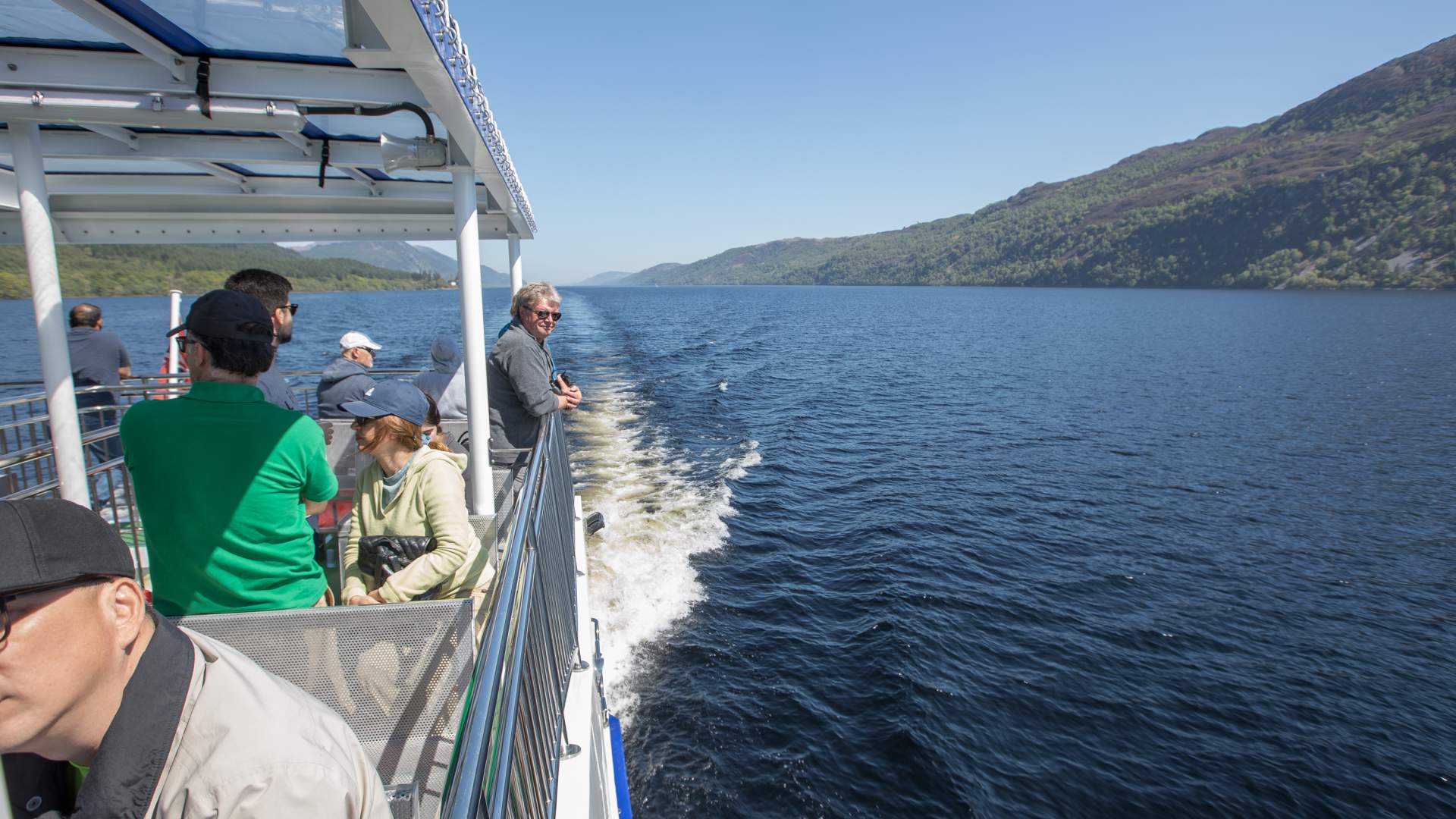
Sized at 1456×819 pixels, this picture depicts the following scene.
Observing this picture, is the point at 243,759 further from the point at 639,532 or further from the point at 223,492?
the point at 639,532

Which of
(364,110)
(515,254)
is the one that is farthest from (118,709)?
(515,254)

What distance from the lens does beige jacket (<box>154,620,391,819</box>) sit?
1.11 meters

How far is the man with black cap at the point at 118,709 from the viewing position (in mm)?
1037

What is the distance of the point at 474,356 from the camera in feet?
14.0

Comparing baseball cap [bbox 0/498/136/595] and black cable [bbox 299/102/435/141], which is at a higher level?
black cable [bbox 299/102/435/141]

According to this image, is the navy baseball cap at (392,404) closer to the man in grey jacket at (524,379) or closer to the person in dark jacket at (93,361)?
the man in grey jacket at (524,379)

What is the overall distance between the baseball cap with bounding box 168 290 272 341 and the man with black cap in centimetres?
128

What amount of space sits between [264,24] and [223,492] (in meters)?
1.75

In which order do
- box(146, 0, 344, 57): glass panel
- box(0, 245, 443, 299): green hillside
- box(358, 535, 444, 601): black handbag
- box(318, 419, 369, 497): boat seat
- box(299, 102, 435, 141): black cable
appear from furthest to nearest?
box(0, 245, 443, 299): green hillside
box(318, 419, 369, 497): boat seat
box(299, 102, 435, 141): black cable
box(358, 535, 444, 601): black handbag
box(146, 0, 344, 57): glass panel

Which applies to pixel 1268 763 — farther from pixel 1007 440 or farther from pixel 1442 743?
pixel 1007 440

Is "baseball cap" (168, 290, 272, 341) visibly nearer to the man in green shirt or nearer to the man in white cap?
the man in green shirt

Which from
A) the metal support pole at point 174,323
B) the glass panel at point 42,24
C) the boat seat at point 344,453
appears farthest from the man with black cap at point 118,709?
the metal support pole at point 174,323

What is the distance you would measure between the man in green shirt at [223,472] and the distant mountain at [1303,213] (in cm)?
12886

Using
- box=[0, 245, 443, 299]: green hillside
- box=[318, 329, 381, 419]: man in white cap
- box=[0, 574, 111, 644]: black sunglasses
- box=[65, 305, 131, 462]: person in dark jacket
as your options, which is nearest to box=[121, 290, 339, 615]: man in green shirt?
box=[0, 574, 111, 644]: black sunglasses
